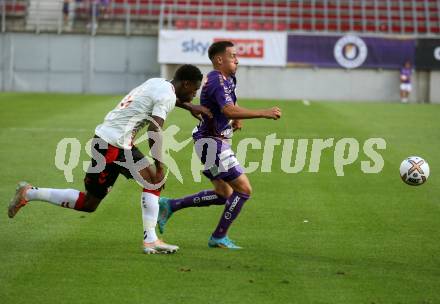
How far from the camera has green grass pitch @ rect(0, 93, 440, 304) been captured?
24.4ft

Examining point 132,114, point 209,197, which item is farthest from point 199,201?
point 132,114

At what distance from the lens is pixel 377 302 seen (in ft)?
23.5

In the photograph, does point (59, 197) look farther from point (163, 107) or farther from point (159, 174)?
point (163, 107)

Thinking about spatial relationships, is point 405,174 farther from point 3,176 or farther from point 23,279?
point 3,176

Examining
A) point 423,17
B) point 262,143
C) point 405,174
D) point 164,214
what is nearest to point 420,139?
point 262,143

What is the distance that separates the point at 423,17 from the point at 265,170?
27.5 metres

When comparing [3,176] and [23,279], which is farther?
[3,176]

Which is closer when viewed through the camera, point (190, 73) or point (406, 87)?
point (190, 73)

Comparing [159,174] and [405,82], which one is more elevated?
[405,82]

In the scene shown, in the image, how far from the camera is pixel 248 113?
8.95 m

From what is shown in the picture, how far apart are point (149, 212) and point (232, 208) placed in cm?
88

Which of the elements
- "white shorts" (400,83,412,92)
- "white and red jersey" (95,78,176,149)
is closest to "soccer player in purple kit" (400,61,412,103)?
"white shorts" (400,83,412,92)

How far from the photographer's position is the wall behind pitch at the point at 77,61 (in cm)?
3947

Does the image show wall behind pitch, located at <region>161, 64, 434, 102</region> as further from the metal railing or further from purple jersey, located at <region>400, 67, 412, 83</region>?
the metal railing
